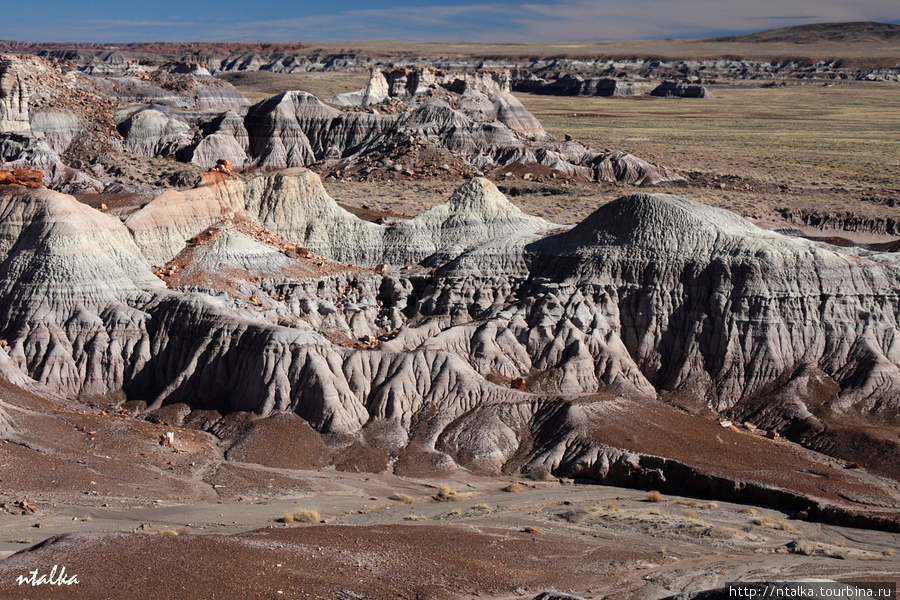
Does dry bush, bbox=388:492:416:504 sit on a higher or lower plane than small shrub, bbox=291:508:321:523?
lower

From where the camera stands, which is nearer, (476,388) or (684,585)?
(684,585)

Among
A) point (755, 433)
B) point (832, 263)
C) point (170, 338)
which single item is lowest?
point (755, 433)

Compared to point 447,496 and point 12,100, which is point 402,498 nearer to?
point 447,496

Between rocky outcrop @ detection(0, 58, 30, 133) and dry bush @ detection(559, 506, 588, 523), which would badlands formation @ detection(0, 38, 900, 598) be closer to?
dry bush @ detection(559, 506, 588, 523)

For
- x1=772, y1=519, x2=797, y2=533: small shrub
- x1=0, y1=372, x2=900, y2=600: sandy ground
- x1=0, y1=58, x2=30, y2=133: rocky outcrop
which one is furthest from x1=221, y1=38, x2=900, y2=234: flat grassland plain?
x1=772, y1=519, x2=797, y2=533: small shrub

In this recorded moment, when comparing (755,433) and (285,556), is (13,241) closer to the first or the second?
(285,556)

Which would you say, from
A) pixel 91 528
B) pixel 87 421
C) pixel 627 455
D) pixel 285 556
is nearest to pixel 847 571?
pixel 627 455
